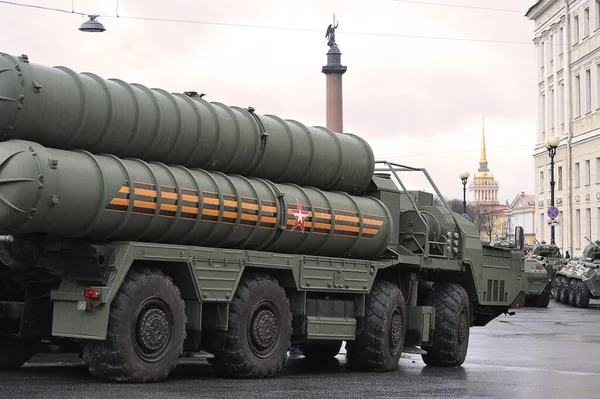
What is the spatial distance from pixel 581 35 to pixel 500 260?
5666cm

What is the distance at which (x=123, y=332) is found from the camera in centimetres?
1179

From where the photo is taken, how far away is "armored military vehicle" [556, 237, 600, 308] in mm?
41375

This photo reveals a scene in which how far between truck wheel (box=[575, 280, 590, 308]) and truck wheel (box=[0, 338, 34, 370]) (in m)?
30.8

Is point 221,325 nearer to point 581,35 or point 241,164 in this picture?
point 241,164

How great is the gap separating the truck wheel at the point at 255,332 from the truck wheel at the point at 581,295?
96.7ft

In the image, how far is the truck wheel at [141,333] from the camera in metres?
11.8

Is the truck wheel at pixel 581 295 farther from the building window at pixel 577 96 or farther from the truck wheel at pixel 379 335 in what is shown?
the building window at pixel 577 96

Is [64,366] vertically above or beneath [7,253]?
beneath

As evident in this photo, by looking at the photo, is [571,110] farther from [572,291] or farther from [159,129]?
[159,129]

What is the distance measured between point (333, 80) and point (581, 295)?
1287cm

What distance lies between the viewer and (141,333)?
39.5ft

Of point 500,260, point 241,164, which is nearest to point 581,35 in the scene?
point 500,260

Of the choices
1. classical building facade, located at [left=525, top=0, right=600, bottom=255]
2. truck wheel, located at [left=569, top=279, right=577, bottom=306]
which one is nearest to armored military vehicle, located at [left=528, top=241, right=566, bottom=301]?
truck wheel, located at [left=569, top=279, right=577, bottom=306]

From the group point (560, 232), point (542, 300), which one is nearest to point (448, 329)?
point (542, 300)
